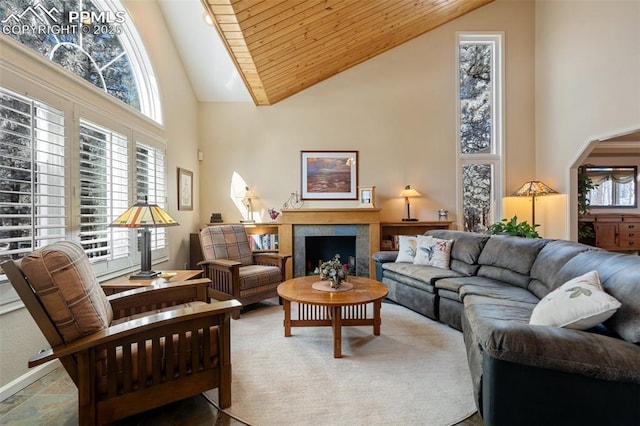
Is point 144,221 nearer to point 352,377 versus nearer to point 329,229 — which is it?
point 352,377

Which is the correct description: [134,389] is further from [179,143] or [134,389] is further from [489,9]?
[489,9]

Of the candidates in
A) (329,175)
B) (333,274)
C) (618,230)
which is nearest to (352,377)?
(333,274)

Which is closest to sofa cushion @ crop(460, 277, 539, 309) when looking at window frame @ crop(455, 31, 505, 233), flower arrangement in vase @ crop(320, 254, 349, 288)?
flower arrangement in vase @ crop(320, 254, 349, 288)

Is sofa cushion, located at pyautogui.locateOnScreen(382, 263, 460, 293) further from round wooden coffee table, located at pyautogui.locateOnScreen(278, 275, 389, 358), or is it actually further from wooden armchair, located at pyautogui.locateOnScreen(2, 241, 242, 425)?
wooden armchair, located at pyautogui.locateOnScreen(2, 241, 242, 425)

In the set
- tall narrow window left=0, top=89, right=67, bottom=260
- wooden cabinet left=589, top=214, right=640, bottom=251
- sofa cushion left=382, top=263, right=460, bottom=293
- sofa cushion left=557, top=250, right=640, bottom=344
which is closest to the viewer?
sofa cushion left=557, top=250, right=640, bottom=344

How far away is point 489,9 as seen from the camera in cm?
522

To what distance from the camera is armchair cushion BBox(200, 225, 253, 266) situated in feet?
12.4

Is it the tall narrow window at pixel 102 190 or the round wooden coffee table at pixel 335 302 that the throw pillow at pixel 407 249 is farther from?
the tall narrow window at pixel 102 190

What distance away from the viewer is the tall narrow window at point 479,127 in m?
5.28

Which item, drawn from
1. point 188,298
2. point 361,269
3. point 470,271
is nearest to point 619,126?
point 470,271

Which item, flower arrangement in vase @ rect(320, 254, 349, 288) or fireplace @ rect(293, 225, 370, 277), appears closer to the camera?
flower arrangement in vase @ rect(320, 254, 349, 288)

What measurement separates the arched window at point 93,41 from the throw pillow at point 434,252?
3.71 metres


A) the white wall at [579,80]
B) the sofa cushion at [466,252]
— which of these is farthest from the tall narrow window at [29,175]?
the white wall at [579,80]

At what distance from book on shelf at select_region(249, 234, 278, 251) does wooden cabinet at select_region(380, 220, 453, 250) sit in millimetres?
1732
